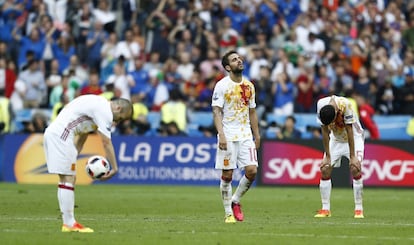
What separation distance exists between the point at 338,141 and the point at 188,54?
14814 mm

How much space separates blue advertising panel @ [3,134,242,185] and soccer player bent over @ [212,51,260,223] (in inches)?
505

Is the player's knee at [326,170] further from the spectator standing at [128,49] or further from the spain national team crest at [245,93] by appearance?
the spectator standing at [128,49]

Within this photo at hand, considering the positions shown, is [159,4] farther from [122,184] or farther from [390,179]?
[390,179]

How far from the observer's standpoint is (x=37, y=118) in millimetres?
31250

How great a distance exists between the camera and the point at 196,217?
61.5 ft

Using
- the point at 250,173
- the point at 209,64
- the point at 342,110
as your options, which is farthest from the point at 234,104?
the point at 209,64

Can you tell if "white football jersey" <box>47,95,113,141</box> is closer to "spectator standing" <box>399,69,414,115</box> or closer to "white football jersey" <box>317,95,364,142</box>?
"white football jersey" <box>317,95,364,142</box>

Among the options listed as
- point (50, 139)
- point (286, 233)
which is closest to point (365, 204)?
point (286, 233)

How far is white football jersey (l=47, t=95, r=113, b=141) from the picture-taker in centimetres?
1462

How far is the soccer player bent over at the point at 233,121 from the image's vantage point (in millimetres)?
17328

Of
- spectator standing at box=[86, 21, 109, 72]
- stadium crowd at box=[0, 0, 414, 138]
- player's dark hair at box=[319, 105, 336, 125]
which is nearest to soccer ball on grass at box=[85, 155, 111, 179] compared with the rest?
player's dark hair at box=[319, 105, 336, 125]

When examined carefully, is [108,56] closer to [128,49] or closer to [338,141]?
Result: [128,49]

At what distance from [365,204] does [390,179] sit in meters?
6.94

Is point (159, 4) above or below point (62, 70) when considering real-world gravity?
above
